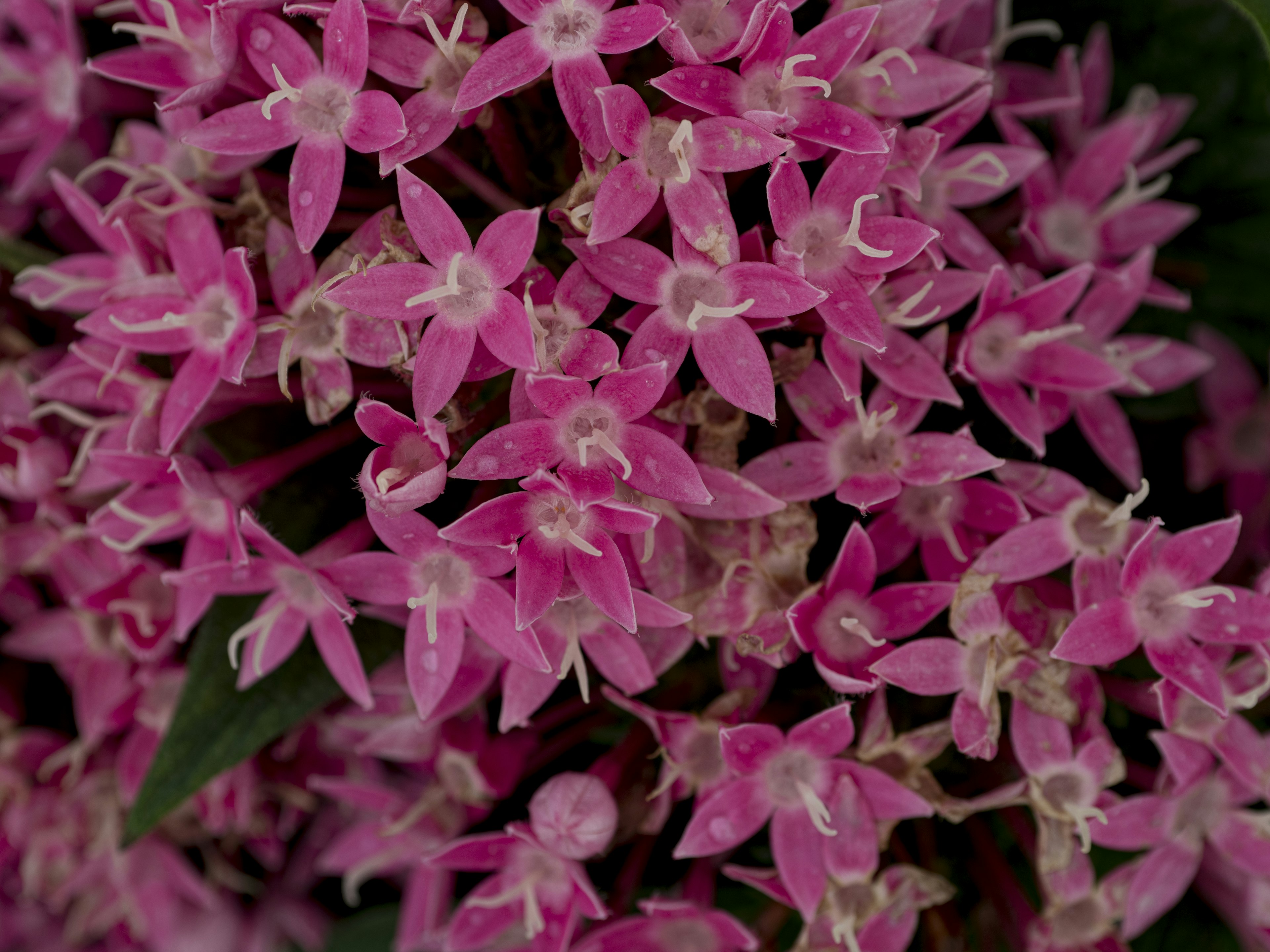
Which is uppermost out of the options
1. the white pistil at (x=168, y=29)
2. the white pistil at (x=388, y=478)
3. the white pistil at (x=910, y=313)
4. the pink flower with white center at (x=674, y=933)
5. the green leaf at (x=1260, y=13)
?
the green leaf at (x=1260, y=13)

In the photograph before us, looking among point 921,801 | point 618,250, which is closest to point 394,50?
point 618,250

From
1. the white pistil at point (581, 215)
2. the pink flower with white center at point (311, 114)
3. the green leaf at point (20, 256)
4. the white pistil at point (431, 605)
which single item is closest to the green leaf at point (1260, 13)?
the white pistil at point (581, 215)

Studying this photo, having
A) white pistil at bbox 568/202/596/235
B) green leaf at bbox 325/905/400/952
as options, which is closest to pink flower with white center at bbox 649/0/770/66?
white pistil at bbox 568/202/596/235

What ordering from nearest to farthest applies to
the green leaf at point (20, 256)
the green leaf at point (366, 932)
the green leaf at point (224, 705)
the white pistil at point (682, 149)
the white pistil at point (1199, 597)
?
1. the white pistil at point (682, 149)
2. the white pistil at point (1199, 597)
3. the green leaf at point (224, 705)
4. the green leaf at point (20, 256)
5. the green leaf at point (366, 932)

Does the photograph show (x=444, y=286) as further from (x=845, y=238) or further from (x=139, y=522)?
(x=139, y=522)

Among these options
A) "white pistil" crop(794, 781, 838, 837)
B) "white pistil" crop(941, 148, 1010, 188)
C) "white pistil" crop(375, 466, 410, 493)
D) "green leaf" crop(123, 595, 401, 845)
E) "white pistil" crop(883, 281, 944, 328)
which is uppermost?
"white pistil" crop(941, 148, 1010, 188)

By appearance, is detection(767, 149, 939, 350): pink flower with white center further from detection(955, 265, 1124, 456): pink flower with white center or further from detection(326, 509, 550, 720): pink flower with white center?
detection(326, 509, 550, 720): pink flower with white center

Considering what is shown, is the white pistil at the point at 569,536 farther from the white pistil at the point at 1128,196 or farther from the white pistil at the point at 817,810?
the white pistil at the point at 1128,196
